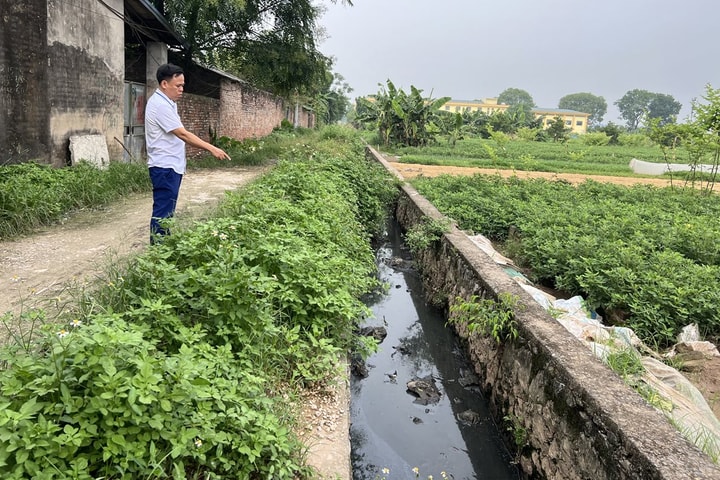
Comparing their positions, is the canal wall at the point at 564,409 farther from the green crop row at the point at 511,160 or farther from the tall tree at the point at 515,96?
the tall tree at the point at 515,96

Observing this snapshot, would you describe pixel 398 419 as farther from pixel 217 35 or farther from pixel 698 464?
pixel 217 35

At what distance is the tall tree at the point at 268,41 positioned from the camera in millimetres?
13812

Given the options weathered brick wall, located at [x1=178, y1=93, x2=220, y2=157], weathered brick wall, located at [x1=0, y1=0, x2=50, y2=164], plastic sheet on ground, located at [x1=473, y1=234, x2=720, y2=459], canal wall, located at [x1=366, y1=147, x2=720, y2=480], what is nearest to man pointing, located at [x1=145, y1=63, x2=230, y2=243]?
canal wall, located at [x1=366, y1=147, x2=720, y2=480]

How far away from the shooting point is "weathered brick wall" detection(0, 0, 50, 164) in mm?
6780

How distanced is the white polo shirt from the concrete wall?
4.34m

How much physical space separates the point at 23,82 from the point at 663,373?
8243mm

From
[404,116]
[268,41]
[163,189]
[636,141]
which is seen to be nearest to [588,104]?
[636,141]

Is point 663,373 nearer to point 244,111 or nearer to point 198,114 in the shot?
point 198,114

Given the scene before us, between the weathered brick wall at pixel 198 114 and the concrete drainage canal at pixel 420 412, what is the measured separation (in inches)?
385

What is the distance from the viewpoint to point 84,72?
823 centimetres

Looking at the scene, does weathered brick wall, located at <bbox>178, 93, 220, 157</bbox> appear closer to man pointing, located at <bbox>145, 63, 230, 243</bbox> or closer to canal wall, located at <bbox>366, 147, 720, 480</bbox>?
man pointing, located at <bbox>145, 63, 230, 243</bbox>

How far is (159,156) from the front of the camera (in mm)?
4199

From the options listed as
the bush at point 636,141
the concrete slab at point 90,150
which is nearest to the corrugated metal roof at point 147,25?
the concrete slab at point 90,150

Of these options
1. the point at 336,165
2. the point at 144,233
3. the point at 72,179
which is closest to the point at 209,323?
the point at 144,233
